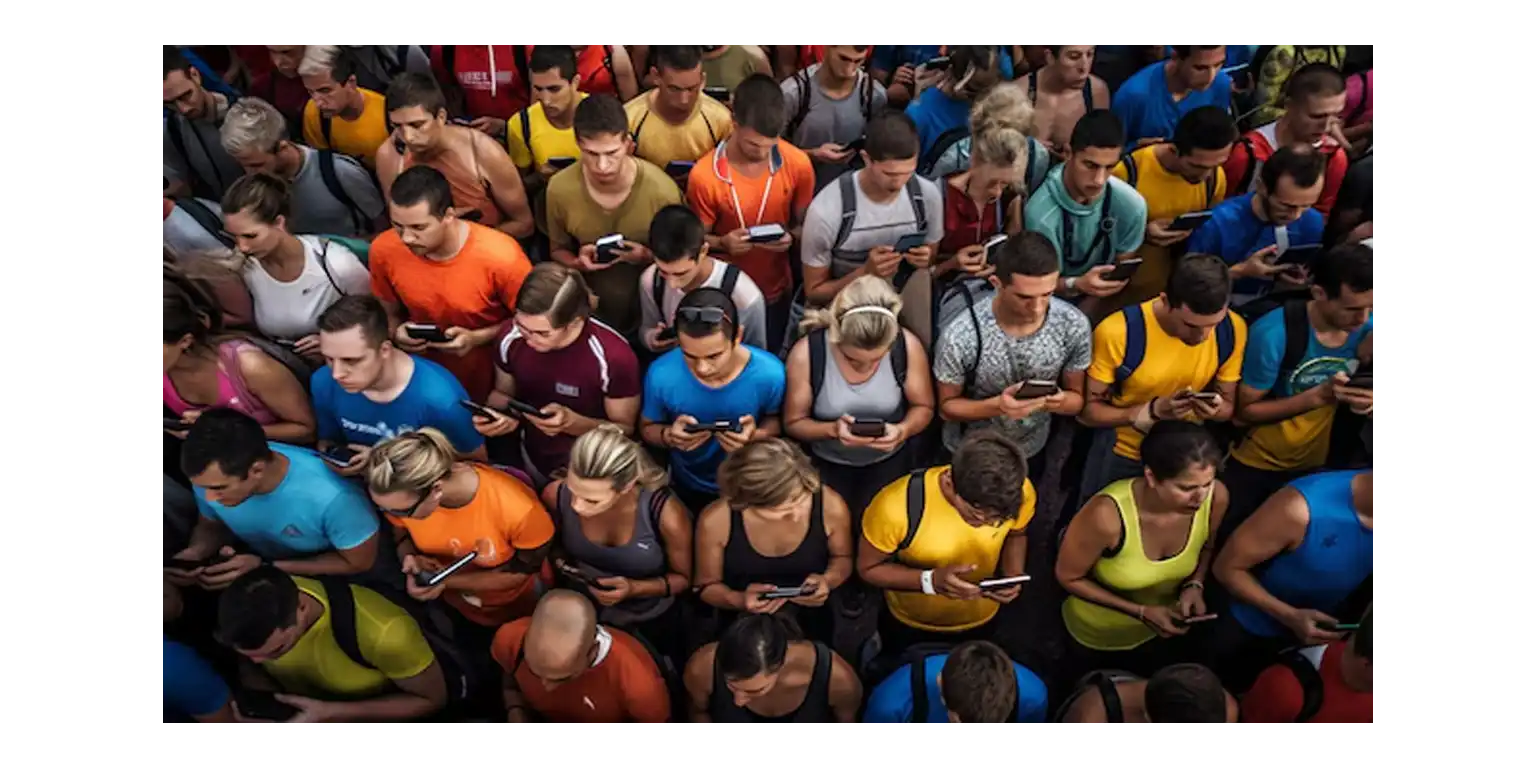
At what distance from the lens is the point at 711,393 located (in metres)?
3.43

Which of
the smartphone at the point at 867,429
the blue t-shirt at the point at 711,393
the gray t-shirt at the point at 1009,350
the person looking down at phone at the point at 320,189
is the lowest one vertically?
the smartphone at the point at 867,429

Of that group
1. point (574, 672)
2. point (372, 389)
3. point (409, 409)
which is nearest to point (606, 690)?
point (574, 672)

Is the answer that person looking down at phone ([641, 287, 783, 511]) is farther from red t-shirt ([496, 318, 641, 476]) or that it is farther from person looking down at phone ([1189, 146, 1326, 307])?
person looking down at phone ([1189, 146, 1326, 307])

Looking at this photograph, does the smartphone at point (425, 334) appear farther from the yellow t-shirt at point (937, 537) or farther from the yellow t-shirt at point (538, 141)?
the yellow t-shirt at point (937, 537)

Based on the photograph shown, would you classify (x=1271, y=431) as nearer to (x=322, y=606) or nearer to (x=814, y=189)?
(x=814, y=189)

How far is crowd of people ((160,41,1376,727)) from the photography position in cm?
333

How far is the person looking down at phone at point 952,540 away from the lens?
10.4 feet

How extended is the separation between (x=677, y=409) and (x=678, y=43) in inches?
49.6

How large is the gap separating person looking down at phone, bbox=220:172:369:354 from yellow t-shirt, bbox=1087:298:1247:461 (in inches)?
98.9

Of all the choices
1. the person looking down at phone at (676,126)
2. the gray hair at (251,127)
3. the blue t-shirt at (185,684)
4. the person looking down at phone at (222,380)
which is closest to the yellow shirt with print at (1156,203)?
the person looking down at phone at (676,126)

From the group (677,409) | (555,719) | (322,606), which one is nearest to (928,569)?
(677,409)

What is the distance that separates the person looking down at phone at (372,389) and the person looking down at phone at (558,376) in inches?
4.3

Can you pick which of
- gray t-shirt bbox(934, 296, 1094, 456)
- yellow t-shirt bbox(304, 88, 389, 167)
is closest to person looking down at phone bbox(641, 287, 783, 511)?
gray t-shirt bbox(934, 296, 1094, 456)

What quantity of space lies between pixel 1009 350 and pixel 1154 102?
126 centimetres
